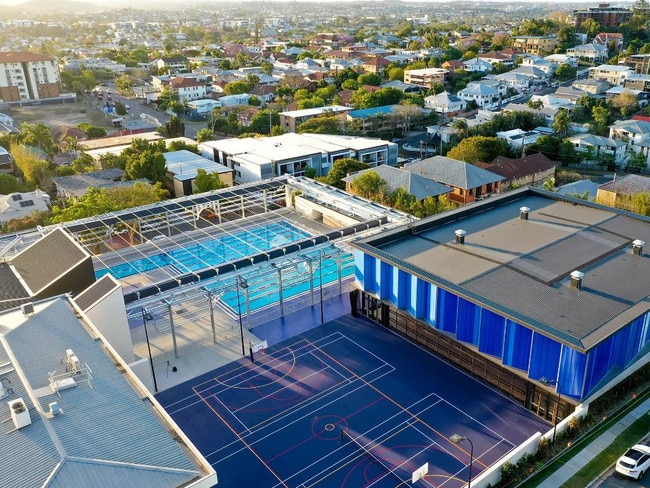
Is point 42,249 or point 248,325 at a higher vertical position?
point 42,249

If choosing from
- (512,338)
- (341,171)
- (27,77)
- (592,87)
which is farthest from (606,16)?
(512,338)

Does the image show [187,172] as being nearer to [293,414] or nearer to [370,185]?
[370,185]

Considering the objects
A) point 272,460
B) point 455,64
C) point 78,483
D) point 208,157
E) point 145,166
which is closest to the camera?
point 78,483

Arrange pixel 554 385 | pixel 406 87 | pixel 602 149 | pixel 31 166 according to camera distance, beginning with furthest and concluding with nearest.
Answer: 1. pixel 406 87
2. pixel 602 149
3. pixel 31 166
4. pixel 554 385

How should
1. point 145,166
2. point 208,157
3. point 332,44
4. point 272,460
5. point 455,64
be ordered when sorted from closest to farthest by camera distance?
1. point 272,460
2. point 145,166
3. point 208,157
4. point 455,64
5. point 332,44

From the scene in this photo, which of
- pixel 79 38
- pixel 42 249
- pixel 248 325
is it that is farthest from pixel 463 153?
pixel 79 38

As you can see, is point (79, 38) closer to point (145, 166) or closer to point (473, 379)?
point (145, 166)

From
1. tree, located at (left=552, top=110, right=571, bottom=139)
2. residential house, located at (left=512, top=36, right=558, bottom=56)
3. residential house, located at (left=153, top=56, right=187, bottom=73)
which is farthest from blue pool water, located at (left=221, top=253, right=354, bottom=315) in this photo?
residential house, located at (left=512, top=36, right=558, bottom=56)
